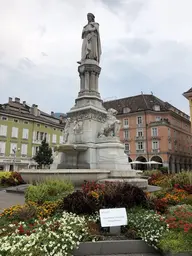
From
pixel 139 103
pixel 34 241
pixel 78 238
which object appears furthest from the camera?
pixel 139 103

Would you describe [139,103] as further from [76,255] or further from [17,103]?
[76,255]

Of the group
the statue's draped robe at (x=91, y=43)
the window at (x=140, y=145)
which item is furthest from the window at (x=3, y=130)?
the statue's draped robe at (x=91, y=43)

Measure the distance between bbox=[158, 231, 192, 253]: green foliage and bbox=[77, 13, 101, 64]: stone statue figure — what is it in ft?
46.1

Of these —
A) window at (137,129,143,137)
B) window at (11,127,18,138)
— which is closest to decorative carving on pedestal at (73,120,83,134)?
window at (11,127,18,138)

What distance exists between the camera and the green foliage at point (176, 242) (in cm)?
379

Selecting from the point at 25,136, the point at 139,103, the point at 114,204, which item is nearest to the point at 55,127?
the point at 25,136

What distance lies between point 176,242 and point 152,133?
5002cm

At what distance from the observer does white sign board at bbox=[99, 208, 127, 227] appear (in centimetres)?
436

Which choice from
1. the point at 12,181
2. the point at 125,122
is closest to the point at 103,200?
the point at 12,181

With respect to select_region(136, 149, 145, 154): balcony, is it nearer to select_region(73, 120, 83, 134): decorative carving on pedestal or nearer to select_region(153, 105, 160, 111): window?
select_region(153, 105, 160, 111): window

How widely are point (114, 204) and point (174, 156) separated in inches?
2018

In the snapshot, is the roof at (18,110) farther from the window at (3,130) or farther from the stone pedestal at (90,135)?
the stone pedestal at (90,135)

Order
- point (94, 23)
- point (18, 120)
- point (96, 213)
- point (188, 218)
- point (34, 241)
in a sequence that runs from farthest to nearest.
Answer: point (18, 120) → point (94, 23) → point (96, 213) → point (188, 218) → point (34, 241)

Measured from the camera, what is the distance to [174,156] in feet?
174
